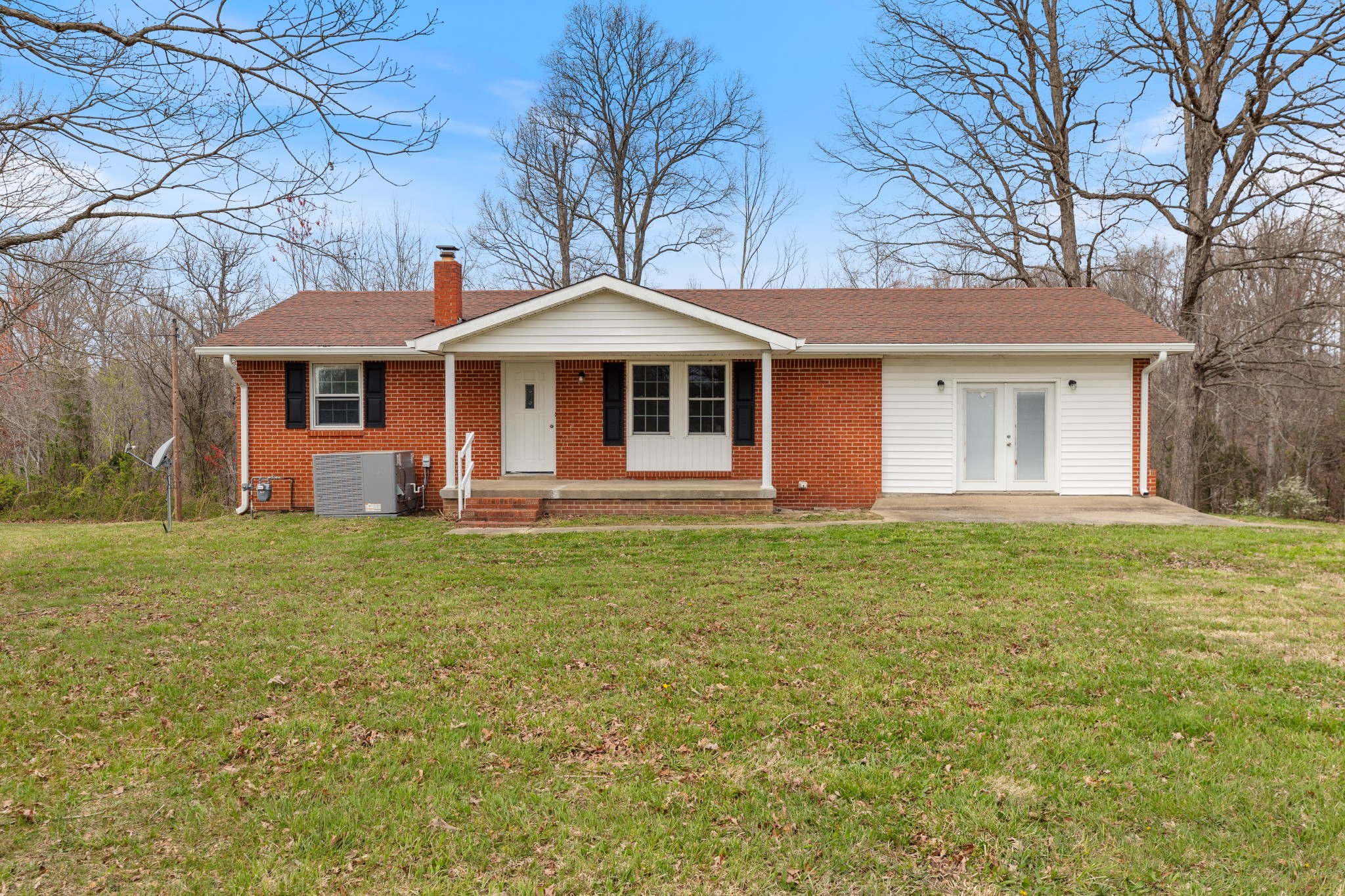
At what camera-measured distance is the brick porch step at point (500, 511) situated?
42.1 feet

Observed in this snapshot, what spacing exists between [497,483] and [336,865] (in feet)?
36.5

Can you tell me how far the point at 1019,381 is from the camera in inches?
565

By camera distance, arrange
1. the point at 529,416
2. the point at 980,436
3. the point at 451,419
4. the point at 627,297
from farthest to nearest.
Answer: the point at 529,416 → the point at 980,436 → the point at 451,419 → the point at 627,297

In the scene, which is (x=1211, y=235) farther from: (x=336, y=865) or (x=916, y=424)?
(x=336, y=865)

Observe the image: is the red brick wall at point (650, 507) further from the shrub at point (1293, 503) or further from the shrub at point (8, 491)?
the shrub at point (1293, 503)

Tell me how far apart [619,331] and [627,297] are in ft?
1.72

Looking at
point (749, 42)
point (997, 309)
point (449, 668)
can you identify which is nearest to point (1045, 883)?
point (449, 668)

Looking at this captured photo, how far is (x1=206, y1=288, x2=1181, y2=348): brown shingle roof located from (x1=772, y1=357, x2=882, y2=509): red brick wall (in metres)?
0.63

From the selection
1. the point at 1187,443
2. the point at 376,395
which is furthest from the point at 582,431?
the point at 1187,443

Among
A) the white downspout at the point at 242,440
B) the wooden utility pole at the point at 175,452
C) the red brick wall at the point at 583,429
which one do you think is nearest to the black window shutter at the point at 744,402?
the red brick wall at the point at 583,429

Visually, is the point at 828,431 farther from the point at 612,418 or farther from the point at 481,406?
the point at 481,406

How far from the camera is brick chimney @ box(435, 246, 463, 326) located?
14984mm

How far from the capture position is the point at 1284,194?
17.9 metres

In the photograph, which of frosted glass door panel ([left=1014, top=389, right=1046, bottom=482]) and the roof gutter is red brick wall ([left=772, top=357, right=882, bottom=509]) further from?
the roof gutter
